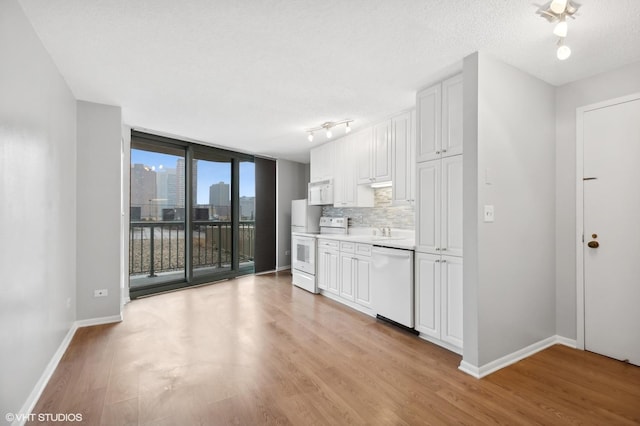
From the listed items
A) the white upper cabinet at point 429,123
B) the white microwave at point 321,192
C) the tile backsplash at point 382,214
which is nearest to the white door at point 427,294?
the white upper cabinet at point 429,123

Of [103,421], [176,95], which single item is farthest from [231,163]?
[103,421]

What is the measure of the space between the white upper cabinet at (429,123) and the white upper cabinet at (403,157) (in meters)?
0.55

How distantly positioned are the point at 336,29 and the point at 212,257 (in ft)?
15.3

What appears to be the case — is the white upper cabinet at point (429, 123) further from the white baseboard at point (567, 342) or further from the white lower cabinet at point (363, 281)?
the white baseboard at point (567, 342)

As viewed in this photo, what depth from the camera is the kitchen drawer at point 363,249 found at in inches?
147

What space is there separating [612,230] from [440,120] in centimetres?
179

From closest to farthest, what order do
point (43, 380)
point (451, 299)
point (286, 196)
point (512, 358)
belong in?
point (43, 380) < point (512, 358) < point (451, 299) < point (286, 196)

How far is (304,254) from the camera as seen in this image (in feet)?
16.5

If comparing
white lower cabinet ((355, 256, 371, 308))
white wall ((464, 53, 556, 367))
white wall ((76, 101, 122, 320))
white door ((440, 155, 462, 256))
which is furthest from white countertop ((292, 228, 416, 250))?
white wall ((76, 101, 122, 320))

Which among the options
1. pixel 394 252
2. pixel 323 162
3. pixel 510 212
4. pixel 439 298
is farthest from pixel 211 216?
pixel 510 212

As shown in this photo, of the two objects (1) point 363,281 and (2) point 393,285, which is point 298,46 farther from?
(1) point 363,281

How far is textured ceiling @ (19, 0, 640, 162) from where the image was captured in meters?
1.81

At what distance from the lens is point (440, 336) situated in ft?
9.05

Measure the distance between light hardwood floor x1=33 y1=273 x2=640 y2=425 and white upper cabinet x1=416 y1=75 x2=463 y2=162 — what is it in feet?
6.14
